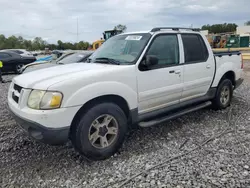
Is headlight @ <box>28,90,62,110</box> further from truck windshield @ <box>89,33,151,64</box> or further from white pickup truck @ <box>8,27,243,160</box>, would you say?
truck windshield @ <box>89,33,151,64</box>

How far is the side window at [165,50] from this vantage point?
3758mm

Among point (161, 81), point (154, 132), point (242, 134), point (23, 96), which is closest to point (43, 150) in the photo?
point (23, 96)

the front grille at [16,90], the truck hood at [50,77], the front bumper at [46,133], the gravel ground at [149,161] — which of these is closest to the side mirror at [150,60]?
the truck hood at [50,77]

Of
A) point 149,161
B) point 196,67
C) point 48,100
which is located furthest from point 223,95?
point 48,100

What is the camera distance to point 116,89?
10.4ft

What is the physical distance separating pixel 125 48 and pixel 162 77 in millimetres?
815

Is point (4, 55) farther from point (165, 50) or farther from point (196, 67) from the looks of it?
point (196, 67)

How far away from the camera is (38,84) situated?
2.88m

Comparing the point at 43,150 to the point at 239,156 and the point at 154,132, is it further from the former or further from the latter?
the point at 239,156

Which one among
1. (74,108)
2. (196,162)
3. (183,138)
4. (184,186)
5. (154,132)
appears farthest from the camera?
(154,132)

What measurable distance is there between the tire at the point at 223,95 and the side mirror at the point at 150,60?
2.25 metres

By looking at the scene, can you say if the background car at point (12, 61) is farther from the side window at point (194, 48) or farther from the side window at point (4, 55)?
the side window at point (194, 48)

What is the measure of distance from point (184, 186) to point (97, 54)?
2.73 m

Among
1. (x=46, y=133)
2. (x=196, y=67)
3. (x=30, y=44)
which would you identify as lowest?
(x=46, y=133)
